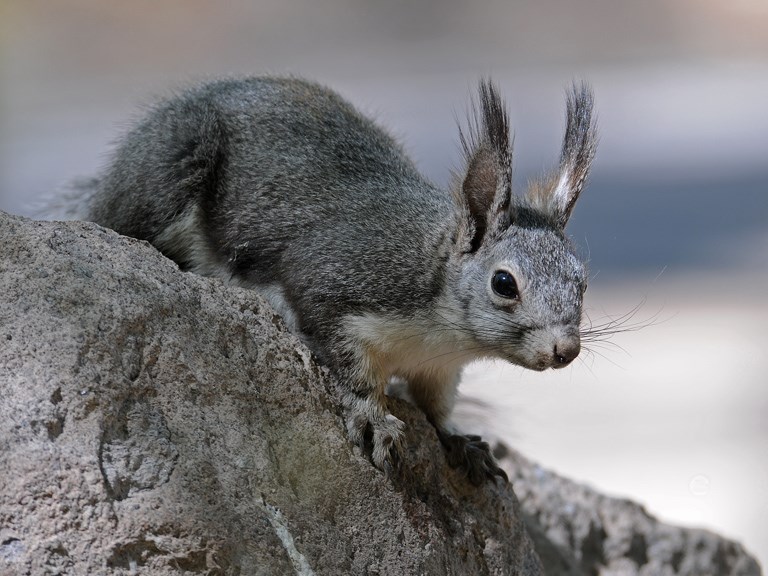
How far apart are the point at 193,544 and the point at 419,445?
3.11ft

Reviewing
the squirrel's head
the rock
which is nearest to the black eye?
the squirrel's head

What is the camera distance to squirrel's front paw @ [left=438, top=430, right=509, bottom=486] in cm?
325

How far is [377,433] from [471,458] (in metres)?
0.42

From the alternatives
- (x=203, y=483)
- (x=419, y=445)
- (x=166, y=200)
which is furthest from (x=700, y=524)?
(x=203, y=483)

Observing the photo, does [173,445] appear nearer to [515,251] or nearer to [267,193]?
[515,251]

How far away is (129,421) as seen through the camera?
2447 millimetres

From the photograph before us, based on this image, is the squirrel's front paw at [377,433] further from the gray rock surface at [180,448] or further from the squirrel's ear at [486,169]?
the squirrel's ear at [486,169]

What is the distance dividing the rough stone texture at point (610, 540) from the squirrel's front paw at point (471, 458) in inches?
36.4

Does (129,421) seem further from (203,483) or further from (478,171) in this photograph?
(478,171)

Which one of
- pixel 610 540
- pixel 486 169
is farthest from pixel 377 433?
pixel 610 540

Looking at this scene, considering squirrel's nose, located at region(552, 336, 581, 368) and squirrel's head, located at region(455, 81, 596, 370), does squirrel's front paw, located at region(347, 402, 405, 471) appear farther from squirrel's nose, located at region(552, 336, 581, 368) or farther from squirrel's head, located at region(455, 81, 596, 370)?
squirrel's nose, located at region(552, 336, 581, 368)

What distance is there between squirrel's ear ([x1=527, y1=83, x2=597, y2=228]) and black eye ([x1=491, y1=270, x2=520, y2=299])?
342mm

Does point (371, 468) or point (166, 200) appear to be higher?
point (166, 200)

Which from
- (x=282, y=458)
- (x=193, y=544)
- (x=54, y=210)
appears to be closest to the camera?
(x=193, y=544)
